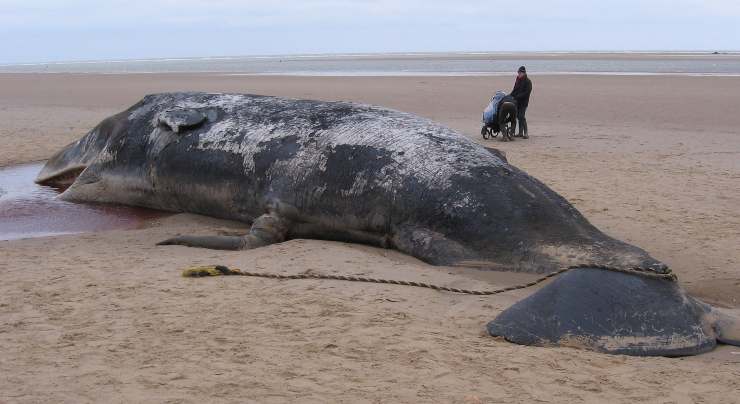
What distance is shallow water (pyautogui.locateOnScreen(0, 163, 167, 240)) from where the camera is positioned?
7320 mm

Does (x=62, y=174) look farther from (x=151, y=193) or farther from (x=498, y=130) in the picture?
(x=498, y=130)

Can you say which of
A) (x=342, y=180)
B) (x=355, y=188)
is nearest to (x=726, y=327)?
(x=355, y=188)

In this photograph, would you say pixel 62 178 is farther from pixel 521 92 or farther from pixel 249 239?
pixel 521 92

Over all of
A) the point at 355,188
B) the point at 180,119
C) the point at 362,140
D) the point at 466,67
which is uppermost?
the point at 466,67

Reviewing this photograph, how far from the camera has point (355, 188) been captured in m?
6.50

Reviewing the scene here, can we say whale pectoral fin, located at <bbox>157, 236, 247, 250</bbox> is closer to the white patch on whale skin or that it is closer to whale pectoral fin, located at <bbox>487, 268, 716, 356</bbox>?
the white patch on whale skin

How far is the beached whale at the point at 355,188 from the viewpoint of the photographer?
4.88 metres

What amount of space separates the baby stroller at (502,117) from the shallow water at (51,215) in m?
7.77

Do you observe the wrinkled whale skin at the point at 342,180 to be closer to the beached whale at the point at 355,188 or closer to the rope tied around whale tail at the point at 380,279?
the beached whale at the point at 355,188

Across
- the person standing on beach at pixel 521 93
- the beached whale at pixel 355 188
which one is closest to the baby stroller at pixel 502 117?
the person standing on beach at pixel 521 93

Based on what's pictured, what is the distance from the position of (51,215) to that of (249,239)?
99.1 inches

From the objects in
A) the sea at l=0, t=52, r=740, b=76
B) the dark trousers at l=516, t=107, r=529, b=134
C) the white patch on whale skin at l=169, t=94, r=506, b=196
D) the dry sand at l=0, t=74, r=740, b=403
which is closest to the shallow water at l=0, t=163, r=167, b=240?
the dry sand at l=0, t=74, r=740, b=403

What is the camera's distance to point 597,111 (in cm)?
2023

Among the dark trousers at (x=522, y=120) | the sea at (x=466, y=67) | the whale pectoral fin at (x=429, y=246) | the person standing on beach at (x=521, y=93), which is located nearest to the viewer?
the whale pectoral fin at (x=429, y=246)
